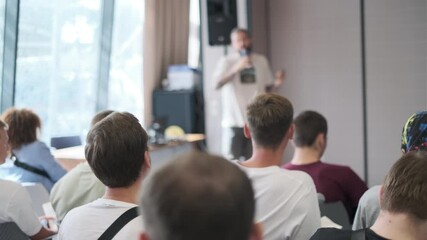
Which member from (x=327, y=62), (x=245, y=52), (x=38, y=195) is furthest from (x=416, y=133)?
(x=327, y=62)

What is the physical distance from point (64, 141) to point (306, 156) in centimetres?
292

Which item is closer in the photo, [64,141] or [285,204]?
[285,204]

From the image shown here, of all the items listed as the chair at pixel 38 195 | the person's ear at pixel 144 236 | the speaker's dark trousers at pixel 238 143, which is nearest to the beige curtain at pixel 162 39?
the speaker's dark trousers at pixel 238 143

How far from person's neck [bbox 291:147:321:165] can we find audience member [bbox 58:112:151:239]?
1229mm

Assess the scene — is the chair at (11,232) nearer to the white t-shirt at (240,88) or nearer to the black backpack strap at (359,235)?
the black backpack strap at (359,235)

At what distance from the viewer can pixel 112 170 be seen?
5.26ft

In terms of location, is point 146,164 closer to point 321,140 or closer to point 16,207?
point 16,207

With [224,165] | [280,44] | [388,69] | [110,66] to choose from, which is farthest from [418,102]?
[224,165]

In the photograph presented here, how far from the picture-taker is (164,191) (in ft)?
2.42

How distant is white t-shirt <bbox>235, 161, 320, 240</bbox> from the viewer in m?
1.86

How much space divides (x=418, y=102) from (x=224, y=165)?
4883 mm

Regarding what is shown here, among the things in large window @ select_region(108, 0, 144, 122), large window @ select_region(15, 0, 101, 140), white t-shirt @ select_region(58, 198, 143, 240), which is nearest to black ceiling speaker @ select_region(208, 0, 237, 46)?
large window @ select_region(108, 0, 144, 122)

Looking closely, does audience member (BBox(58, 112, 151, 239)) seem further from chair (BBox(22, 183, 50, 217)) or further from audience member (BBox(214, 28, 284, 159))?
audience member (BBox(214, 28, 284, 159))

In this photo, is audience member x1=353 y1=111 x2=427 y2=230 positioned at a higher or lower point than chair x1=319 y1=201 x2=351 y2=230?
higher
